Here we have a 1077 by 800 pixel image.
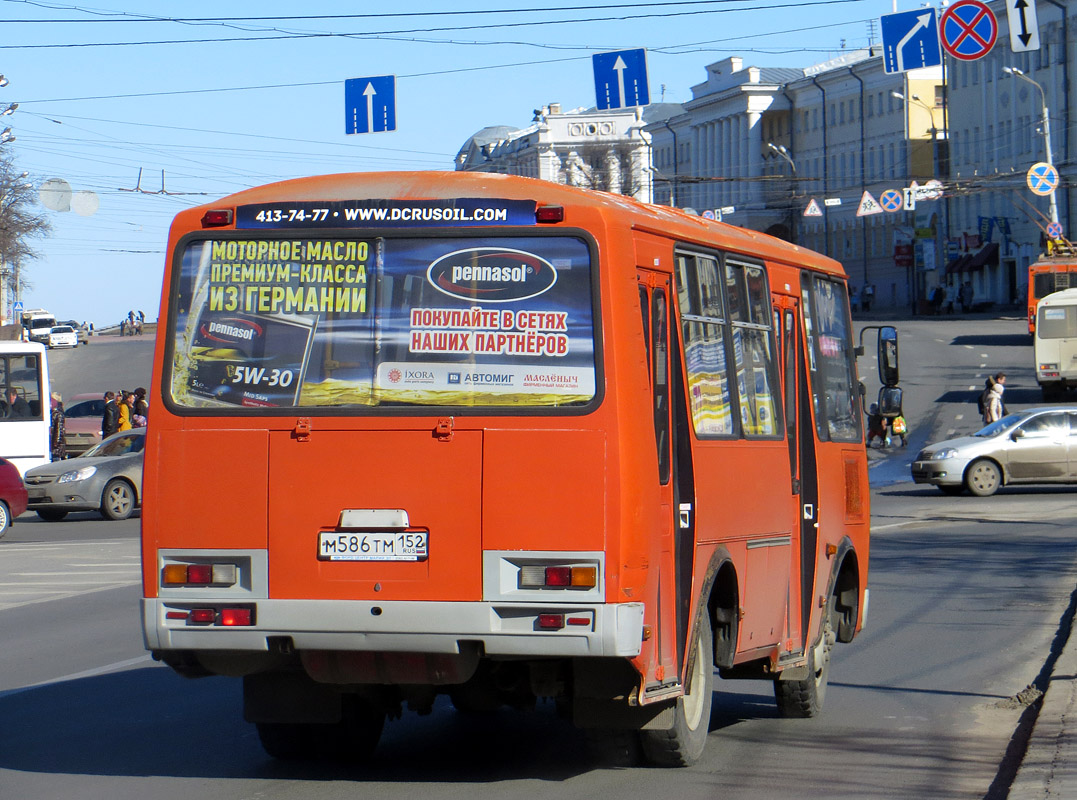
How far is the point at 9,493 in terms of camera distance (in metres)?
24.3

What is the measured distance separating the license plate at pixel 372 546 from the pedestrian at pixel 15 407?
84.5 ft

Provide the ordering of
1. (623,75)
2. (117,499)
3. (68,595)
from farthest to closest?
(623,75), (117,499), (68,595)

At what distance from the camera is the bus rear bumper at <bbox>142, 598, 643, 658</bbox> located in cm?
681

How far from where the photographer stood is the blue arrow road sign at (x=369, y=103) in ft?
94.1

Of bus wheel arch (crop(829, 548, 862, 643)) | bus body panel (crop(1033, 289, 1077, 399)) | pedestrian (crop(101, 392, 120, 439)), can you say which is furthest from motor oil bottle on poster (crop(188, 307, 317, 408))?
bus body panel (crop(1033, 289, 1077, 399))

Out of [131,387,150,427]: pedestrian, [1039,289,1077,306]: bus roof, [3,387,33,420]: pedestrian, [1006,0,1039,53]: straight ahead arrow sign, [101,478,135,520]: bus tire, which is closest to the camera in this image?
[1006,0,1039,53]: straight ahead arrow sign

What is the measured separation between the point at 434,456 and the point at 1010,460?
23.7 meters

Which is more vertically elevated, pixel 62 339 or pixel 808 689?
pixel 62 339

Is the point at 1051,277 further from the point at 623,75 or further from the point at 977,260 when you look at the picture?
the point at 977,260

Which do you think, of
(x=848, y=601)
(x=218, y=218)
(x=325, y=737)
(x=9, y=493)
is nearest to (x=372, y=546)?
(x=325, y=737)

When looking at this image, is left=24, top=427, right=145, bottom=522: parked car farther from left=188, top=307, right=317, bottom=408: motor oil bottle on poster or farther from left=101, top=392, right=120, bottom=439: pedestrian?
left=188, top=307, right=317, bottom=408: motor oil bottle on poster

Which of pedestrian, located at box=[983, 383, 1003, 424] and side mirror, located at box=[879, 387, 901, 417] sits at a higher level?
pedestrian, located at box=[983, 383, 1003, 424]

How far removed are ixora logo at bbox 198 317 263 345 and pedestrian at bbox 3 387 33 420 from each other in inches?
995

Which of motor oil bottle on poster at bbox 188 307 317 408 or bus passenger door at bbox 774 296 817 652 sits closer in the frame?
motor oil bottle on poster at bbox 188 307 317 408
